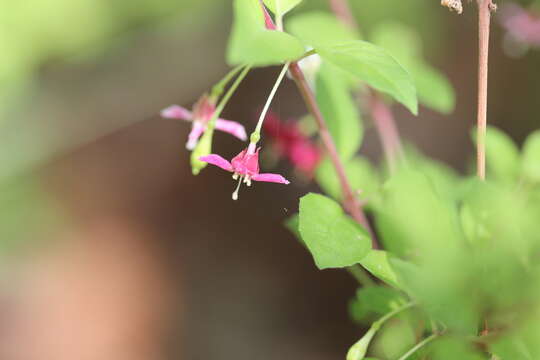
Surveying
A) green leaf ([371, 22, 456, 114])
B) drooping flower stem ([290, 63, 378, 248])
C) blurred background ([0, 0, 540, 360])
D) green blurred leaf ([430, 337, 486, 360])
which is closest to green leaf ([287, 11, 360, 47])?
green leaf ([371, 22, 456, 114])

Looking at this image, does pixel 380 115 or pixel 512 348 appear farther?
pixel 380 115

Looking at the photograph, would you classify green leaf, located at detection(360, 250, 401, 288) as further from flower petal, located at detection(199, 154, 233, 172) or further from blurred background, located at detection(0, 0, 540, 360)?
blurred background, located at detection(0, 0, 540, 360)

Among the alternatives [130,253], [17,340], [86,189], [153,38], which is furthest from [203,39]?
[17,340]

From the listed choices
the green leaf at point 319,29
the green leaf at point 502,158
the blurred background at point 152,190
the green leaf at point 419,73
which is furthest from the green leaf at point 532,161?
the blurred background at point 152,190

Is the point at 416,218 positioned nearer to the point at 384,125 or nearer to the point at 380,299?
the point at 380,299

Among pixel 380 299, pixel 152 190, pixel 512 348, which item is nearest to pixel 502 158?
pixel 380 299
